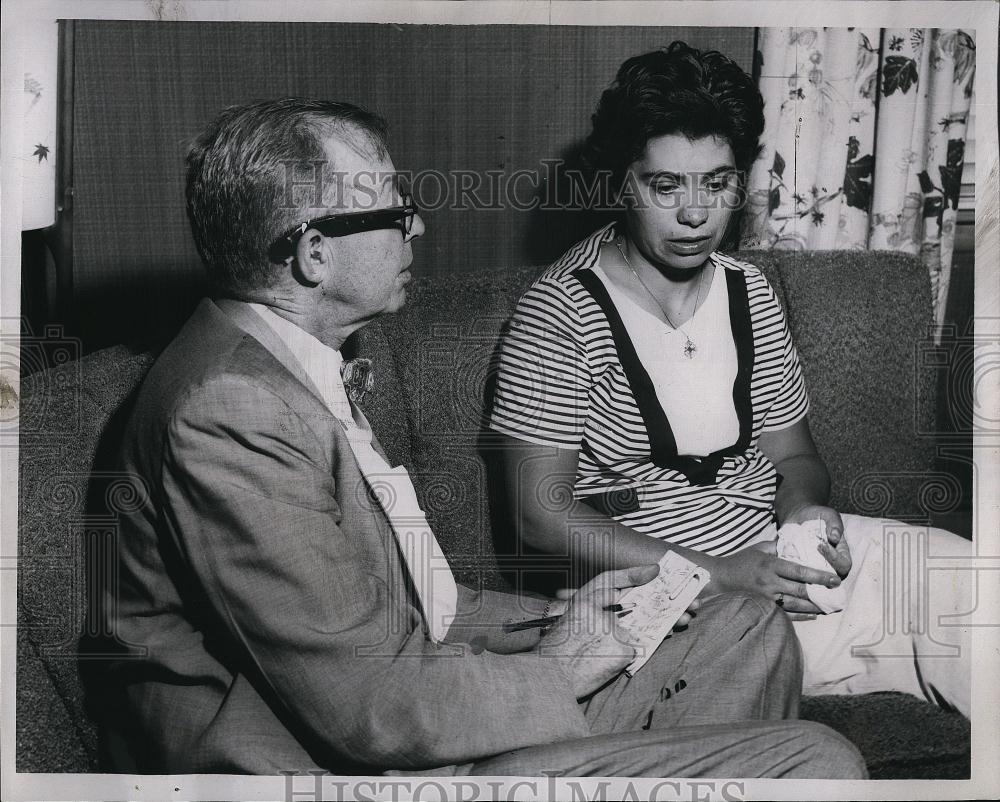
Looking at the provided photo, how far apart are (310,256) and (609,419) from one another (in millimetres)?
617

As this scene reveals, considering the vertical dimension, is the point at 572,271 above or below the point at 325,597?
above

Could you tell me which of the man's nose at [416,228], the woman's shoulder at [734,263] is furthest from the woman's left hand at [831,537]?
the man's nose at [416,228]

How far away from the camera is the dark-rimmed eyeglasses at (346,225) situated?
1.53 metres

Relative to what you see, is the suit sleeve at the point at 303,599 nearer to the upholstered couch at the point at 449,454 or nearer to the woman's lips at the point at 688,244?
the upholstered couch at the point at 449,454

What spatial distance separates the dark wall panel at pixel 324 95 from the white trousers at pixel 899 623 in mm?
877

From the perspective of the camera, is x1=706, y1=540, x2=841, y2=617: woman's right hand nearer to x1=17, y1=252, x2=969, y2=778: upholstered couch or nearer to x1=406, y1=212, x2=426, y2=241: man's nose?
x1=17, y1=252, x2=969, y2=778: upholstered couch

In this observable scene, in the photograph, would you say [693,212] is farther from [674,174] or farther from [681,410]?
[681,410]

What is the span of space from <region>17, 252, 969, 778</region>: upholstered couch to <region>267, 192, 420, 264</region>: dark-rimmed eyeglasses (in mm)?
165

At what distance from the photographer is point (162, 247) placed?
5.83ft

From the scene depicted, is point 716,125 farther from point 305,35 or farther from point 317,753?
point 317,753

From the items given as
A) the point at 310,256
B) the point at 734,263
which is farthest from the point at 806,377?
the point at 310,256

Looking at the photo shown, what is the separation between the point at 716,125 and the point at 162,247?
1094 millimetres

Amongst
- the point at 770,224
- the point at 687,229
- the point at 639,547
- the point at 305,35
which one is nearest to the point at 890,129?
the point at 770,224

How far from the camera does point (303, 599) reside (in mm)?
1420
